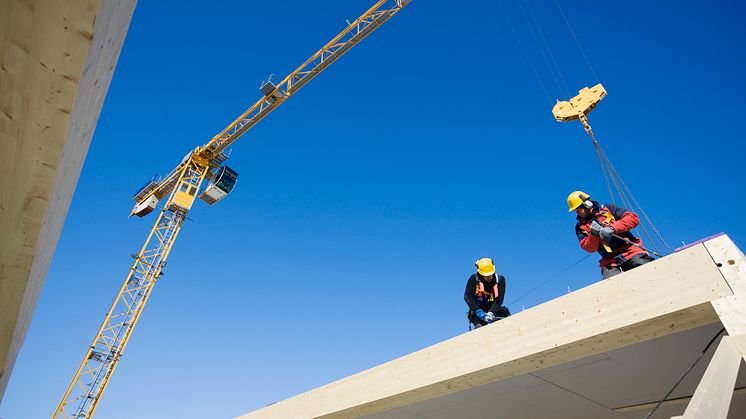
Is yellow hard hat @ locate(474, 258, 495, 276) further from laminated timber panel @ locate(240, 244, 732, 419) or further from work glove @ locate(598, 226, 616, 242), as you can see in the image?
laminated timber panel @ locate(240, 244, 732, 419)

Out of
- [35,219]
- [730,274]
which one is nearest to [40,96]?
[35,219]

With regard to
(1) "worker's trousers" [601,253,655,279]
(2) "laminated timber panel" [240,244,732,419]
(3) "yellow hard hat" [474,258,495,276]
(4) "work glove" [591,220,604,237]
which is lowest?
(2) "laminated timber panel" [240,244,732,419]

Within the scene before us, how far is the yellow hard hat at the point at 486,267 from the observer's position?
18.4ft

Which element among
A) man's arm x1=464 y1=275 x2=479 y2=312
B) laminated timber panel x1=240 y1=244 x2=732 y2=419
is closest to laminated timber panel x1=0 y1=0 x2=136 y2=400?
laminated timber panel x1=240 y1=244 x2=732 y2=419

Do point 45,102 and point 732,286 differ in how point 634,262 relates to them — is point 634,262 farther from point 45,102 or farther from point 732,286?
point 45,102

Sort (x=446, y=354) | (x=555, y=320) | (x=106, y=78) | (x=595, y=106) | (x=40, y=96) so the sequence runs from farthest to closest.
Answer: (x=595, y=106), (x=446, y=354), (x=555, y=320), (x=106, y=78), (x=40, y=96)

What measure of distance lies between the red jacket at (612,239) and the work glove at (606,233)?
1.7 inches

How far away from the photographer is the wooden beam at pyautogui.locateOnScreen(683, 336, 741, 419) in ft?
6.92

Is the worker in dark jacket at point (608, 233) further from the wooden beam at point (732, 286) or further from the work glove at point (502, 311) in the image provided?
the wooden beam at point (732, 286)

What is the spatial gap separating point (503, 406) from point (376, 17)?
28542 mm

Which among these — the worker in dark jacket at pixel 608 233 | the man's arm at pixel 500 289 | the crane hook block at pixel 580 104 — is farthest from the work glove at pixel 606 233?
the crane hook block at pixel 580 104

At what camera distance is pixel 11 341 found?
108 inches

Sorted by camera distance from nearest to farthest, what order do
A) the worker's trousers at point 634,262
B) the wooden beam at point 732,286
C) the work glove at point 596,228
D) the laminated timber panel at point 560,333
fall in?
the wooden beam at point 732,286 → the laminated timber panel at point 560,333 → the worker's trousers at point 634,262 → the work glove at point 596,228

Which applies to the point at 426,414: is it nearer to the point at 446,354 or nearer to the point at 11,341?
the point at 446,354
